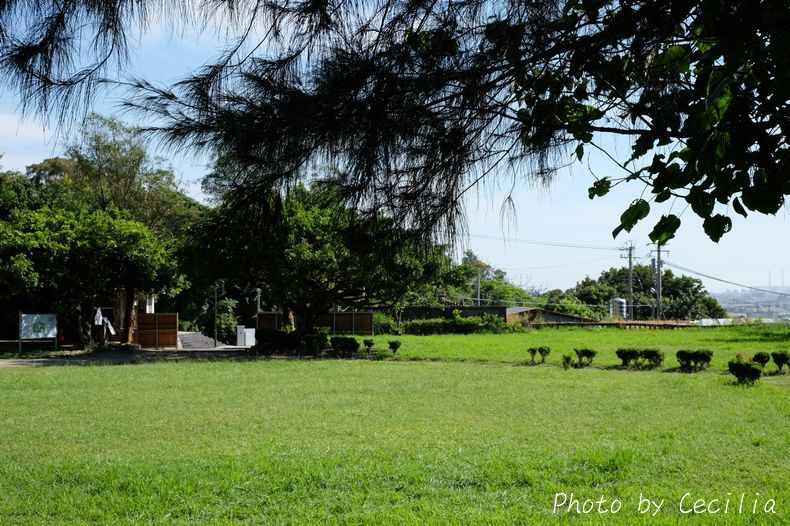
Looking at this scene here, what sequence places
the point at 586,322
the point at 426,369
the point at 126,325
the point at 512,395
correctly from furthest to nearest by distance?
1. the point at 586,322
2. the point at 126,325
3. the point at 426,369
4. the point at 512,395

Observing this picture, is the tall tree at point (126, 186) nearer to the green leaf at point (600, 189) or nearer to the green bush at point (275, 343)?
the green bush at point (275, 343)

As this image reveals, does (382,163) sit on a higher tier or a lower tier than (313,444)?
higher

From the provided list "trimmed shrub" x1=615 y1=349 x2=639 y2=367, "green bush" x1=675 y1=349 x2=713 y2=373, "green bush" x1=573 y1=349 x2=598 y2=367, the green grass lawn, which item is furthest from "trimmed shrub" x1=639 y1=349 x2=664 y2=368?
the green grass lawn

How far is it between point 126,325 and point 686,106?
24077 mm

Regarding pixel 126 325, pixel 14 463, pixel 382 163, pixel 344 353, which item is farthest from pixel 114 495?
pixel 126 325

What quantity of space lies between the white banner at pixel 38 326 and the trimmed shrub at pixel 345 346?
8.29 m

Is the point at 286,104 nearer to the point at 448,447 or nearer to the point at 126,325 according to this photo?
the point at 448,447

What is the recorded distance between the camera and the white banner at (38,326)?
20.5 meters

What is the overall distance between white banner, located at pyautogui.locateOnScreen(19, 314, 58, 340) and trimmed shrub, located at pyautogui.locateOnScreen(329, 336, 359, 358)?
8.29 m

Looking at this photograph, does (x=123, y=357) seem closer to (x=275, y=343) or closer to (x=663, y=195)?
(x=275, y=343)

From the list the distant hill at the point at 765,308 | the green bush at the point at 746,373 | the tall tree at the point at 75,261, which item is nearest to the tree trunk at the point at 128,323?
the tall tree at the point at 75,261

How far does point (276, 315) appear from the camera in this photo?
97.2 feet

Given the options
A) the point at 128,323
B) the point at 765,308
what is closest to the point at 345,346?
the point at 128,323

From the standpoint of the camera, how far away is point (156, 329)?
24.1m
